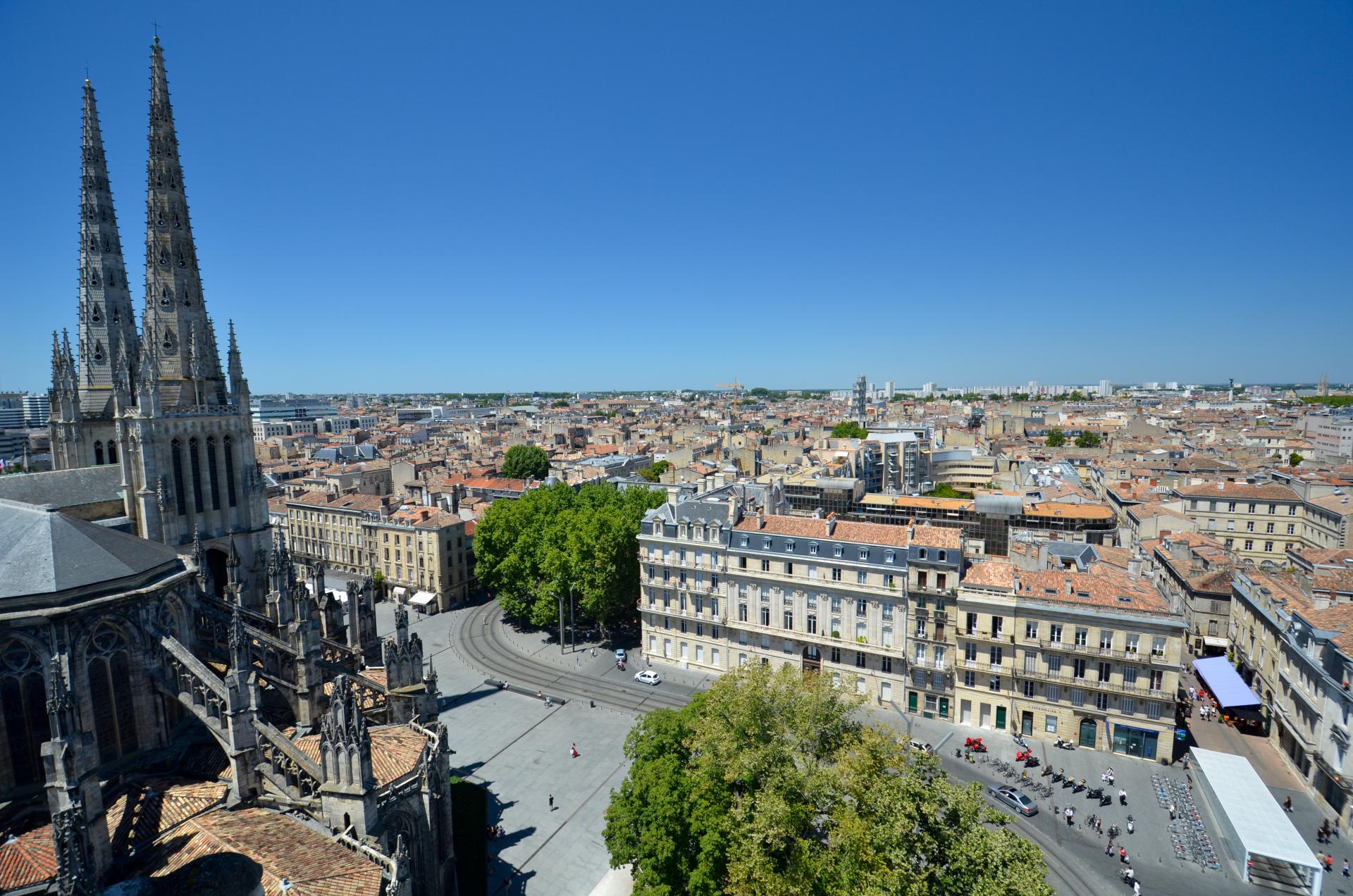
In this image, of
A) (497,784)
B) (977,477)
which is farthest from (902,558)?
(977,477)

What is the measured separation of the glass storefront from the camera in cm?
4003

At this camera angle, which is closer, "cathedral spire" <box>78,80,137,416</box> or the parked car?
"cathedral spire" <box>78,80,137,416</box>

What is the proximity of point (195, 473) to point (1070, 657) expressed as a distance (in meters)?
52.5

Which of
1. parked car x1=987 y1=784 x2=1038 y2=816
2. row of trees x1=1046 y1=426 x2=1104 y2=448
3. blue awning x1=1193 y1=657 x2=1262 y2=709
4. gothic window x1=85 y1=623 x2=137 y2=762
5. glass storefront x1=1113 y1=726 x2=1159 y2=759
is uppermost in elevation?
gothic window x1=85 y1=623 x2=137 y2=762

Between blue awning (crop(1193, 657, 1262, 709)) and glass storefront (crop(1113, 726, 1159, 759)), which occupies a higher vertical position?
blue awning (crop(1193, 657, 1262, 709))

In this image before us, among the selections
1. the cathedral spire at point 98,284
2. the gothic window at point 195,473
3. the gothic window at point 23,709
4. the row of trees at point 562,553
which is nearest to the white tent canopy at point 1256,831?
the row of trees at point 562,553

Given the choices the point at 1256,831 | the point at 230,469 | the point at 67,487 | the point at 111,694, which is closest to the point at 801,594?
the point at 1256,831

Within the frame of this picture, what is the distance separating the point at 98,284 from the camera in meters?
34.9

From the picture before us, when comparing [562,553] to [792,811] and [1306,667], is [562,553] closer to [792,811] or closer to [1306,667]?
[792,811]

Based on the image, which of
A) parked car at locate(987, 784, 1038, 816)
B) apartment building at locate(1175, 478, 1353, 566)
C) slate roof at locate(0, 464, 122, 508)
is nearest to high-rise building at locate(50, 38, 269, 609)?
slate roof at locate(0, 464, 122, 508)

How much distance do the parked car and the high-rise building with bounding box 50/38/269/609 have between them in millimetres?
44602

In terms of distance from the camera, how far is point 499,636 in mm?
62125

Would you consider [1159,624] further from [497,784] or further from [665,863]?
[497,784]

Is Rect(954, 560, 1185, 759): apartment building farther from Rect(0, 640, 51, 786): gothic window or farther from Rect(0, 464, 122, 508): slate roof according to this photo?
Rect(0, 464, 122, 508): slate roof
